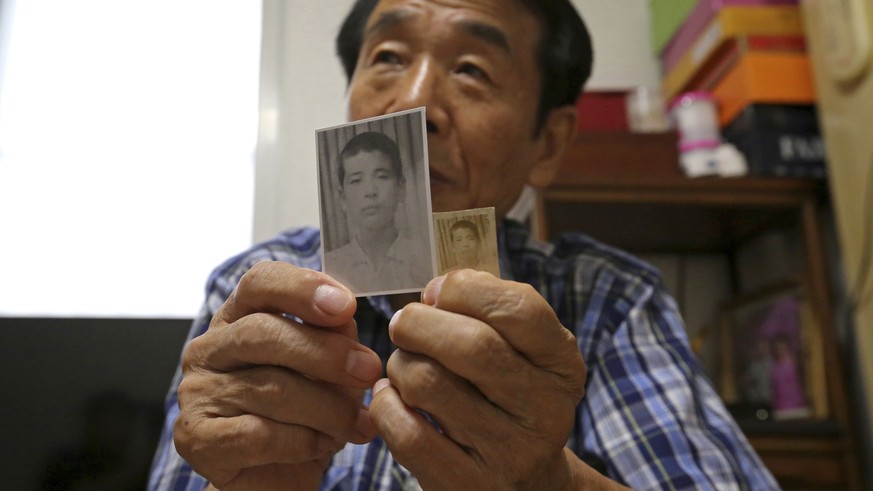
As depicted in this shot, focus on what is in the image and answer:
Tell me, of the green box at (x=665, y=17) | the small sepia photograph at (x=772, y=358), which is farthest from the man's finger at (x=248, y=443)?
the green box at (x=665, y=17)

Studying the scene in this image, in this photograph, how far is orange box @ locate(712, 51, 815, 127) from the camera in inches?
52.4

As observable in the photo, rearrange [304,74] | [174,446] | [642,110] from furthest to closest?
[642,110]
[304,74]
[174,446]

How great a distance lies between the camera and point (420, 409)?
0.42 m

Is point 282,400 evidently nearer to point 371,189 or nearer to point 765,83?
point 371,189

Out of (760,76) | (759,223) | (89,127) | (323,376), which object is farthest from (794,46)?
(89,127)

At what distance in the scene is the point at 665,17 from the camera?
1.63 m

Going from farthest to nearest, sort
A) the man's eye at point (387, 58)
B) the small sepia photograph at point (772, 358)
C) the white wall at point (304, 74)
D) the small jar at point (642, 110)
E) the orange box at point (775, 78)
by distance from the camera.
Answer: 1. the small jar at point (642, 110)
2. the orange box at point (775, 78)
3. the small sepia photograph at point (772, 358)
4. the white wall at point (304, 74)
5. the man's eye at point (387, 58)

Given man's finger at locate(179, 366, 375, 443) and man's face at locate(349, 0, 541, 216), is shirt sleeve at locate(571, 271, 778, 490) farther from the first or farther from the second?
man's finger at locate(179, 366, 375, 443)

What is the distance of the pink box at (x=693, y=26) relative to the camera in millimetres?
1381

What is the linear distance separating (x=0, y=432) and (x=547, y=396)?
802 mm

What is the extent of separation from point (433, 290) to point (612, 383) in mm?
438

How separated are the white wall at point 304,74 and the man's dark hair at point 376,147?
0.50 metres

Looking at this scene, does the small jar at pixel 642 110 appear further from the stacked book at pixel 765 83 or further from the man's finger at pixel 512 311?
the man's finger at pixel 512 311

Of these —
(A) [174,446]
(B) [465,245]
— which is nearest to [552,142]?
(B) [465,245]
